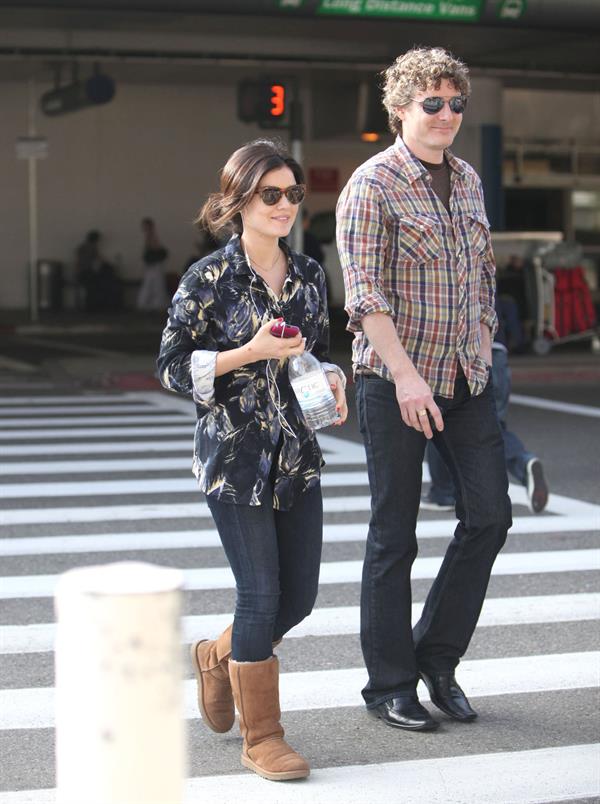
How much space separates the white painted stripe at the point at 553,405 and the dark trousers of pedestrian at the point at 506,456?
535 cm

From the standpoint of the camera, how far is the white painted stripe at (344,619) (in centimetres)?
616

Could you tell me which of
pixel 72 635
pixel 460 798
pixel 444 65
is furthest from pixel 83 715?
pixel 444 65

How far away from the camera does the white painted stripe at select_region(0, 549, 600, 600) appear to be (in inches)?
280

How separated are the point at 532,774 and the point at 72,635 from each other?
2496 millimetres

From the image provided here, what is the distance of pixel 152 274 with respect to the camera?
32.3 m

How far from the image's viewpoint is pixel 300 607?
4.64 metres

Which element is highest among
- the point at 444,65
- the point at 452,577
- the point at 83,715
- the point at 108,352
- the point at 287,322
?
the point at 444,65

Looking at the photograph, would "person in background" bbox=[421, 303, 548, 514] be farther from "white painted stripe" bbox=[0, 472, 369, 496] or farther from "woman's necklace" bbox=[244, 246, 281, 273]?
"woman's necklace" bbox=[244, 246, 281, 273]

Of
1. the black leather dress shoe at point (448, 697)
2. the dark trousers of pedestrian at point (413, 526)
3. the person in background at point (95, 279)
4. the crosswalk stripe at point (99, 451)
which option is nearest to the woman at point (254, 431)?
the dark trousers of pedestrian at point (413, 526)

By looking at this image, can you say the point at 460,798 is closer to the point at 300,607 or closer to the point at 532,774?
the point at 532,774

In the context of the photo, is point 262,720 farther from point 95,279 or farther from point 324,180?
point 324,180

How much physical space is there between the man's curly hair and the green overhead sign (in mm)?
14310

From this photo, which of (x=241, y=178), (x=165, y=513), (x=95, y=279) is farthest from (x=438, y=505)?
(x=95, y=279)

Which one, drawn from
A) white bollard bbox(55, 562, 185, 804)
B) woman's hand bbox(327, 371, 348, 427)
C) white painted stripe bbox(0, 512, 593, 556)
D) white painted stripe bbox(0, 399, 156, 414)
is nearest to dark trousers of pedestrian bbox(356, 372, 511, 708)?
woman's hand bbox(327, 371, 348, 427)
